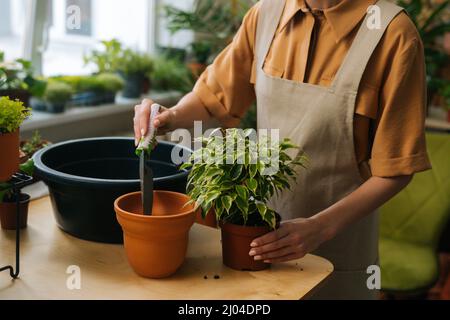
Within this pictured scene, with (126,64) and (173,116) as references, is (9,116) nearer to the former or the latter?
(173,116)

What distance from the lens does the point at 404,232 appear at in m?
2.49

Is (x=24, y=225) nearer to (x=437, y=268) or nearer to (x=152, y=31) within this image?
(x=437, y=268)

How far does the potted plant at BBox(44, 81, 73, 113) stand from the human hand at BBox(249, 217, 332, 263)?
162cm

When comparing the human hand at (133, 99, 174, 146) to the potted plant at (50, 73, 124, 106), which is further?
the potted plant at (50, 73, 124, 106)

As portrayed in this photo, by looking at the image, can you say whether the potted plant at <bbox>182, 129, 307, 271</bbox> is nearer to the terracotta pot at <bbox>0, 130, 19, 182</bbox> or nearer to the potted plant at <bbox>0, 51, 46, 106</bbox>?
the terracotta pot at <bbox>0, 130, 19, 182</bbox>

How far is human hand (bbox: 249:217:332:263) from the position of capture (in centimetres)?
117

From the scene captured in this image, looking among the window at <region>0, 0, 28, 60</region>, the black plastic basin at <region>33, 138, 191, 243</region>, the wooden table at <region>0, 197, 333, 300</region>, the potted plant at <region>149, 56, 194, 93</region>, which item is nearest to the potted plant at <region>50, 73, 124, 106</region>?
the window at <region>0, 0, 28, 60</region>

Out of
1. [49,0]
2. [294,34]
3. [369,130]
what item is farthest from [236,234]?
[49,0]

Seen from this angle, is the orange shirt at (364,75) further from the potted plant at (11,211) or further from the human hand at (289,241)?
the potted plant at (11,211)

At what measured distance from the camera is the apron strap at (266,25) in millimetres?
1536

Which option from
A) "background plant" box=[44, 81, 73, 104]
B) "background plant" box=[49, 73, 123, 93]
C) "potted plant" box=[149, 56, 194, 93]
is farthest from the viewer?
"potted plant" box=[149, 56, 194, 93]

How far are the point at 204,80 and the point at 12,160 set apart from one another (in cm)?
64

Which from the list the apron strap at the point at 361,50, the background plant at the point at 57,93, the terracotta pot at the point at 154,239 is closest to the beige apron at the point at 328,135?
the apron strap at the point at 361,50

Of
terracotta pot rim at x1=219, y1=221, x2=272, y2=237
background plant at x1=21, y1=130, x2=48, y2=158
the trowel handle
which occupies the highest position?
the trowel handle
